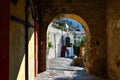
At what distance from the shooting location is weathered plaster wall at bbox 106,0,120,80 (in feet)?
25.9

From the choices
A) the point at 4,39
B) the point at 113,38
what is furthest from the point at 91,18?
the point at 4,39

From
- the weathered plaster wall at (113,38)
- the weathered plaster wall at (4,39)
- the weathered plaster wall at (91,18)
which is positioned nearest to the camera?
the weathered plaster wall at (4,39)

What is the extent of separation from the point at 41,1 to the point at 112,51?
3.65 m

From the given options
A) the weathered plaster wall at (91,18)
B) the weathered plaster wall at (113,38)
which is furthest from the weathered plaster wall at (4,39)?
the weathered plaster wall at (91,18)

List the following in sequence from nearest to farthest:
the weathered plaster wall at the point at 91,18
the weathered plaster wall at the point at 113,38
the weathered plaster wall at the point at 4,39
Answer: the weathered plaster wall at the point at 4,39, the weathered plaster wall at the point at 113,38, the weathered plaster wall at the point at 91,18

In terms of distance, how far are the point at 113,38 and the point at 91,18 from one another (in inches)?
73.0

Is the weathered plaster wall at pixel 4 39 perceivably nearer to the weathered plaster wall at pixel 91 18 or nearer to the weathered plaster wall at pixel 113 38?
the weathered plaster wall at pixel 113 38

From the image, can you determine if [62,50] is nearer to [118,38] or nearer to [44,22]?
[44,22]

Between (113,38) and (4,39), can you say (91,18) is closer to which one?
(113,38)

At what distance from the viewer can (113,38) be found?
8508 mm

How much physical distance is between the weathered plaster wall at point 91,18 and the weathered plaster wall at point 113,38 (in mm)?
499

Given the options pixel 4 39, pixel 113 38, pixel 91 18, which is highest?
pixel 91 18

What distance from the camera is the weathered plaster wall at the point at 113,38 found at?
7.89 meters

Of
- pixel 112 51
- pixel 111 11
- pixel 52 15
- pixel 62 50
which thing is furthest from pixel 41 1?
pixel 62 50
